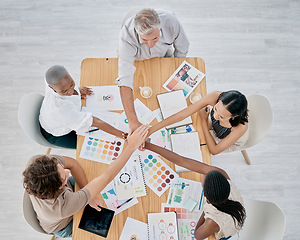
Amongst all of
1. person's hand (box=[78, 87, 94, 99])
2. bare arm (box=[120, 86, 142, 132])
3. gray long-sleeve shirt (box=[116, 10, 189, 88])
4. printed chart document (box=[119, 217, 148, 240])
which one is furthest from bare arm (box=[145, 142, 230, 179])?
person's hand (box=[78, 87, 94, 99])

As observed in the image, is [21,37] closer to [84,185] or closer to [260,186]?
[84,185]

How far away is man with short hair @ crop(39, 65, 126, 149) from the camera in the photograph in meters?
1.79

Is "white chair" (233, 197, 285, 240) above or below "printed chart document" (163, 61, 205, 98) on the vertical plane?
below

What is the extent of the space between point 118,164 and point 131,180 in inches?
6.4

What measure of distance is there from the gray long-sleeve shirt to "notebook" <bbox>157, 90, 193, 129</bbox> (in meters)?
0.27

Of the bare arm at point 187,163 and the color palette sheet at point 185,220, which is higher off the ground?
the bare arm at point 187,163

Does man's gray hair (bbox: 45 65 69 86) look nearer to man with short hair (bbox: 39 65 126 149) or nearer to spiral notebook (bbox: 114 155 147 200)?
man with short hair (bbox: 39 65 126 149)

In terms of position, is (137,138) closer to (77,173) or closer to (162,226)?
(77,173)

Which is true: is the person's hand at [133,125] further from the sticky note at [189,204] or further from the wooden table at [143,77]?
the sticky note at [189,204]

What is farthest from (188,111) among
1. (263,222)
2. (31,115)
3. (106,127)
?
(31,115)

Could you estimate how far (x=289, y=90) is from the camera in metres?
3.14

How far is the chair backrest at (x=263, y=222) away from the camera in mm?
1778

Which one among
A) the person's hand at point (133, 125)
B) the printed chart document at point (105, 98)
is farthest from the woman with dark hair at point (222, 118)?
the printed chart document at point (105, 98)

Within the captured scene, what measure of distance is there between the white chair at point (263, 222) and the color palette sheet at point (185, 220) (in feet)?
1.57
